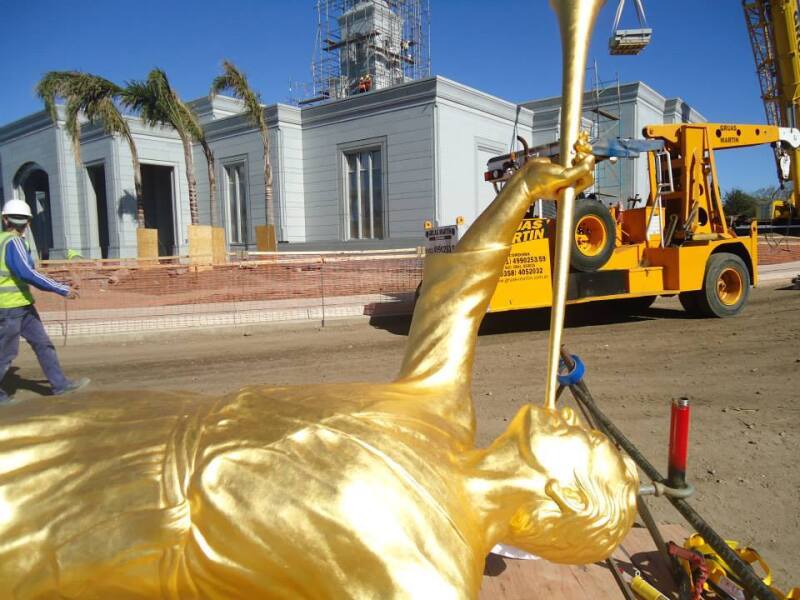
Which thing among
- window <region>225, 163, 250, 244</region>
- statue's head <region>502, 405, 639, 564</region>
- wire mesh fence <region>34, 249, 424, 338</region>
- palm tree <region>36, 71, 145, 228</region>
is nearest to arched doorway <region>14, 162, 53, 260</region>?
window <region>225, 163, 250, 244</region>

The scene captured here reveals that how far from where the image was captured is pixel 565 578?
7.85ft

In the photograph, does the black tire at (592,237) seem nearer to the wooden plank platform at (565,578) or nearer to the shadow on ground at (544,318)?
the shadow on ground at (544,318)

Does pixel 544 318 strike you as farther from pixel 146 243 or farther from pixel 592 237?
pixel 146 243

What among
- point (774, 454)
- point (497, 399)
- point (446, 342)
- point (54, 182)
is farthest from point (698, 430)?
point (54, 182)

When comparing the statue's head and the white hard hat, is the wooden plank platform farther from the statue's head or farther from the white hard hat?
the white hard hat

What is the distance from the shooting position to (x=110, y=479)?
36.4 inches

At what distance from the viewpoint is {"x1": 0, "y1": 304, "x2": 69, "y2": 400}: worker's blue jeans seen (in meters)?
4.95

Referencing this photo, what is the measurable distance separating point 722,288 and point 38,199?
32877mm

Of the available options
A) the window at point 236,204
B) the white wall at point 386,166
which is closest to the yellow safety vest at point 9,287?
the white wall at point 386,166

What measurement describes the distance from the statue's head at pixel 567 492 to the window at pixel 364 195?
1843 cm

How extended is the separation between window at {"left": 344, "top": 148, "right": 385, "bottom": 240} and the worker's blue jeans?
1473 centimetres

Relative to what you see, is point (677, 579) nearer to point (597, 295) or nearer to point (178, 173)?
point (597, 295)

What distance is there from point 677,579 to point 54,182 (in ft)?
95.0

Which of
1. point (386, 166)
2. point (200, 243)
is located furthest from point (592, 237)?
point (386, 166)
